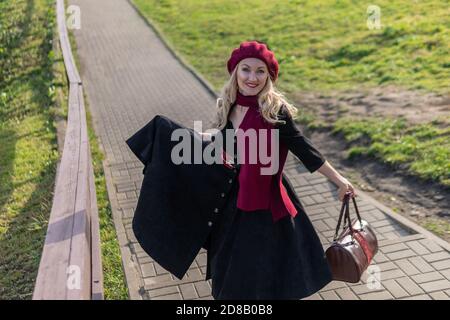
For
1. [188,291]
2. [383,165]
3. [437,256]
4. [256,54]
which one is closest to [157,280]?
[188,291]

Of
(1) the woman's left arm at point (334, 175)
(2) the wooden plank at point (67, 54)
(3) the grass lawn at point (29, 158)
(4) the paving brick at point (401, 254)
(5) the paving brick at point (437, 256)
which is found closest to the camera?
(1) the woman's left arm at point (334, 175)

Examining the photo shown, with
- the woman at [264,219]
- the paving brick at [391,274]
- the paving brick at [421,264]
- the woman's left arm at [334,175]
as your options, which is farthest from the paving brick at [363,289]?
the woman's left arm at [334,175]

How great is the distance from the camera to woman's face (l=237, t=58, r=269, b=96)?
381cm

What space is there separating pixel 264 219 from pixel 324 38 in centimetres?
1027

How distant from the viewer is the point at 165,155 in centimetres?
389

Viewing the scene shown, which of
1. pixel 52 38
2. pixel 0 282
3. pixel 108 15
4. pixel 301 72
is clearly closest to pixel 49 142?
pixel 0 282

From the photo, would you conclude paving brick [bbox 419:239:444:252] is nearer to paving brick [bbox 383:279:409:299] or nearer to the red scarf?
paving brick [bbox 383:279:409:299]

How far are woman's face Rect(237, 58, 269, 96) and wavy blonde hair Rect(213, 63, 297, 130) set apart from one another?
0.05 metres

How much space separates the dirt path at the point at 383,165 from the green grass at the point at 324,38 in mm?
517

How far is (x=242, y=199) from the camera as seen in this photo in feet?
12.5

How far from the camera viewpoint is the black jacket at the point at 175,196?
3.88 m

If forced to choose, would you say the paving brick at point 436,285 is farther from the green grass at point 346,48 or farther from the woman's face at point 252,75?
the woman's face at point 252,75

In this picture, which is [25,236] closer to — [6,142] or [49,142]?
[49,142]
